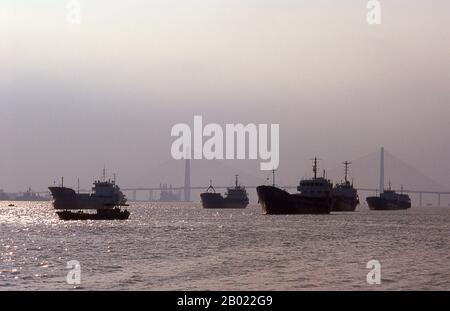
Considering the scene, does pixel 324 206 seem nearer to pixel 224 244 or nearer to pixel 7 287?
pixel 224 244

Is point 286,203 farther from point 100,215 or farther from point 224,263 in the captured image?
point 224,263

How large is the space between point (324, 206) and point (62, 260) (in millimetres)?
141528

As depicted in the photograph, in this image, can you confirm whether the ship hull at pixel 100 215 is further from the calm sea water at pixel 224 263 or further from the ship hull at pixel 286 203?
the calm sea water at pixel 224 263

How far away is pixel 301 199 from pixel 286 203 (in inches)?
198

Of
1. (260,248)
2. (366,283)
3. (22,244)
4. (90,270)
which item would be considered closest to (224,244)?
(260,248)

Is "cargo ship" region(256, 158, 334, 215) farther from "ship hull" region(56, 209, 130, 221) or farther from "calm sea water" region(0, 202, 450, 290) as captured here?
"calm sea water" region(0, 202, 450, 290)

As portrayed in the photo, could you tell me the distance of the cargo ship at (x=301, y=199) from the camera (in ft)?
630

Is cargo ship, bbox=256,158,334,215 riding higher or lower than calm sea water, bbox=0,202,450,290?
higher

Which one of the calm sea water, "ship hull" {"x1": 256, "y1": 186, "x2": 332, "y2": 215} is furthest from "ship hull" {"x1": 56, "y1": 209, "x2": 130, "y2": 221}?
the calm sea water

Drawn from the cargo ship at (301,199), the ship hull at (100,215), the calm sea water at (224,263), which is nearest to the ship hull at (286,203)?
the cargo ship at (301,199)

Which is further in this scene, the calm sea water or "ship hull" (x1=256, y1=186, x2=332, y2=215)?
"ship hull" (x1=256, y1=186, x2=332, y2=215)

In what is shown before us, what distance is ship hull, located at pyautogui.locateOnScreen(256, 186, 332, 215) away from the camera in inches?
7506

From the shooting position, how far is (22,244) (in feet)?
275
